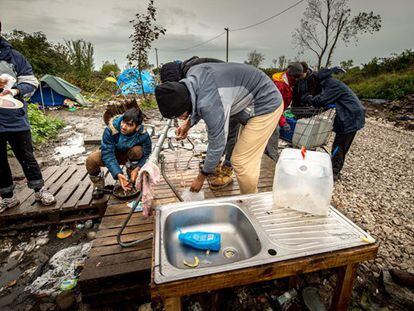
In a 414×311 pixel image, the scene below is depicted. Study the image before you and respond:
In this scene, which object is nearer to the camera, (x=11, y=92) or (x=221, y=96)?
(x=221, y=96)

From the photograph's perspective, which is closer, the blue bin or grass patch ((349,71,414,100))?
the blue bin

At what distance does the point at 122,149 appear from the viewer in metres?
2.82

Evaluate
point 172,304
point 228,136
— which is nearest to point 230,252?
point 172,304

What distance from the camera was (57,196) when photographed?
298cm

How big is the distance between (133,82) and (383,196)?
1115cm

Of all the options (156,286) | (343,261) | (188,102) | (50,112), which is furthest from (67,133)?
(343,261)

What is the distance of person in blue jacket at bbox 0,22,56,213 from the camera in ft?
7.69

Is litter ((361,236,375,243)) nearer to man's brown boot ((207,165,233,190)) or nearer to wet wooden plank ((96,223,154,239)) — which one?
wet wooden plank ((96,223,154,239))

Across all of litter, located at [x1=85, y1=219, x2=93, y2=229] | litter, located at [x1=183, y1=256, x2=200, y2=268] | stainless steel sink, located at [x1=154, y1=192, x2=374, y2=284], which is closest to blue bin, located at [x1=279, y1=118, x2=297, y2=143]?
stainless steel sink, located at [x1=154, y1=192, x2=374, y2=284]

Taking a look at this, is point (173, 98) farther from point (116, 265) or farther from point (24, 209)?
point (24, 209)

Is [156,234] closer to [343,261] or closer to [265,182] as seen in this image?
[343,261]

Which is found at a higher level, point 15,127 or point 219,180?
point 15,127

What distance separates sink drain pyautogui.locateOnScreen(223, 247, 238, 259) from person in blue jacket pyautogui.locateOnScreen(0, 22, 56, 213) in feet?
7.84

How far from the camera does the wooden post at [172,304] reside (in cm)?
107
